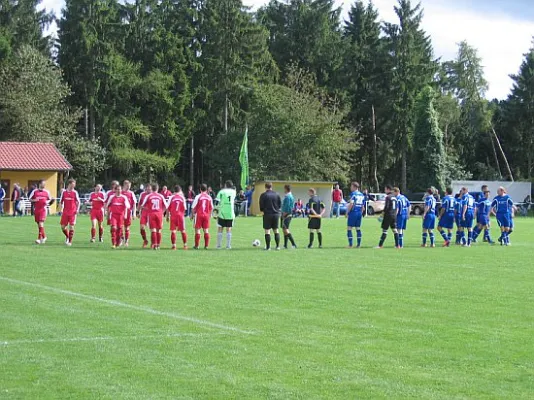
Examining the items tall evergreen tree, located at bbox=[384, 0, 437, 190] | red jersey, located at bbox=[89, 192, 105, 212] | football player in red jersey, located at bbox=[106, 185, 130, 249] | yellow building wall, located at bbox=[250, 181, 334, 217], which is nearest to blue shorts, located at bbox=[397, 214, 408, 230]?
football player in red jersey, located at bbox=[106, 185, 130, 249]

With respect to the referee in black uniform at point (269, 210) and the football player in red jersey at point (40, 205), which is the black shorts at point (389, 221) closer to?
the referee in black uniform at point (269, 210)

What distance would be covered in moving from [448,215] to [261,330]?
19.1 meters

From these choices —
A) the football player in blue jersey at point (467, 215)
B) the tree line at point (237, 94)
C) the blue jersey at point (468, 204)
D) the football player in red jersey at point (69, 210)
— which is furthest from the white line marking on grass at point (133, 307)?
the tree line at point (237, 94)

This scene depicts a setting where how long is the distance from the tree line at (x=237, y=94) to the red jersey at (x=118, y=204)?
38.6 metres

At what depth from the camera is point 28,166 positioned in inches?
2030

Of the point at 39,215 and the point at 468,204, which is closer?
the point at 39,215

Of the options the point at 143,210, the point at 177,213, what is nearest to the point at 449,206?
the point at 177,213

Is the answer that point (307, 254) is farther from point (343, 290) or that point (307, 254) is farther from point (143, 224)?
point (343, 290)

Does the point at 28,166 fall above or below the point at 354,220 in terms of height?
above

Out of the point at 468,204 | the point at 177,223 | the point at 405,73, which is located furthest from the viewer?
the point at 405,73

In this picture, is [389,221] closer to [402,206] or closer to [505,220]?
[402,206]

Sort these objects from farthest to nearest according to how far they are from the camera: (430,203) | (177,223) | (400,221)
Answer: (430,203)
(400,221)
(177,223)

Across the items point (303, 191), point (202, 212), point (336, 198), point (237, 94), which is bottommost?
point (202, 212)

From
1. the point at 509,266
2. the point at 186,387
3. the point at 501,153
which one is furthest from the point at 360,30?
the point at 186,387
